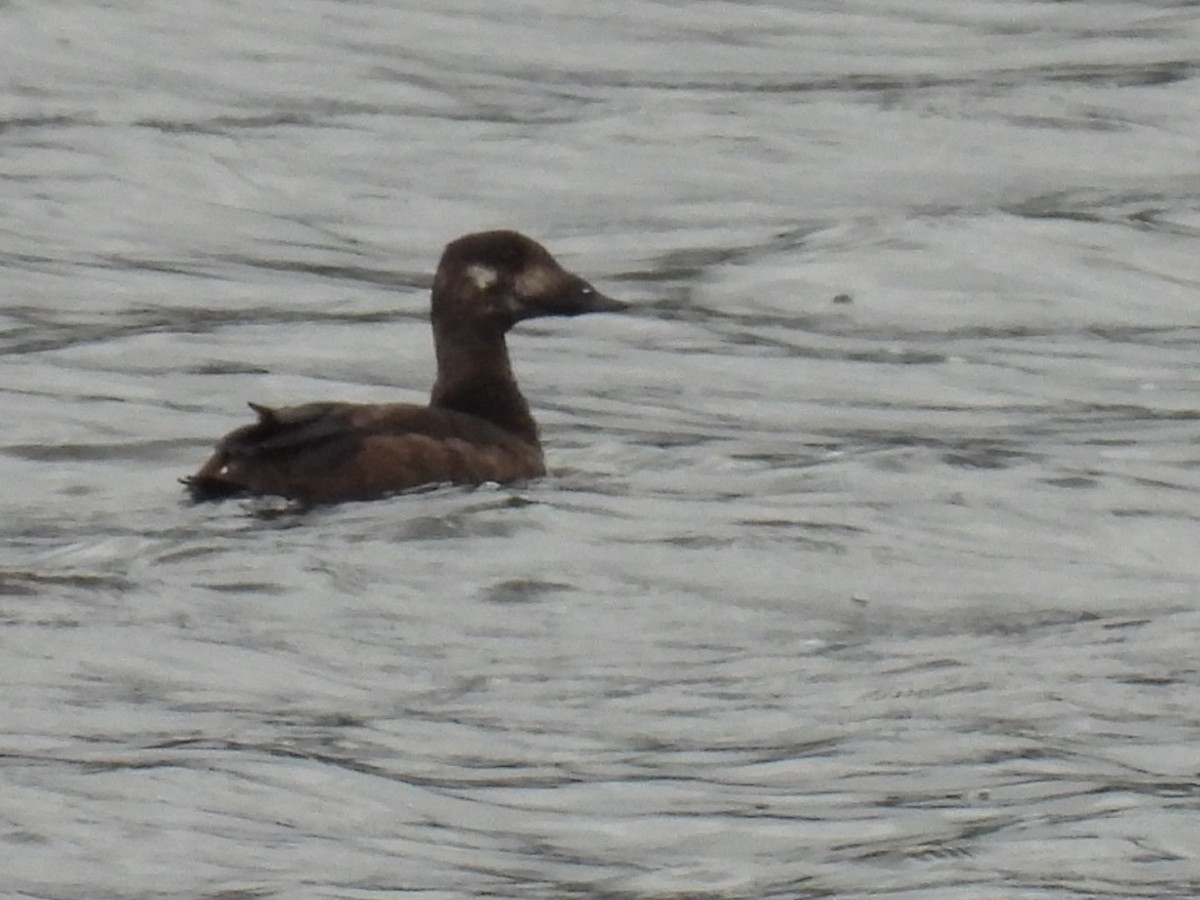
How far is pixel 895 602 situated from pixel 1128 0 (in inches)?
376

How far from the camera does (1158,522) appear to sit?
8.89 meters

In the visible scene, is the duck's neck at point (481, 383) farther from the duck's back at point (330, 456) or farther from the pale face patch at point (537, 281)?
the duck's back at point (330, 456)

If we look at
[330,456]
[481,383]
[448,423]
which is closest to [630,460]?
[481,383]

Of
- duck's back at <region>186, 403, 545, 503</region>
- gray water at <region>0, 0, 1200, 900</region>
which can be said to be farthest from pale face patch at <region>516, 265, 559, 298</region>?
duck's back at <region>186, 403, 545, 503</region>

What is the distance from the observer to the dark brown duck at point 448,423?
8.51 m

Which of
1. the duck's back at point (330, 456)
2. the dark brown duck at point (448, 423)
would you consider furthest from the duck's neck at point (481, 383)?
the duck's back at point (330, 456)

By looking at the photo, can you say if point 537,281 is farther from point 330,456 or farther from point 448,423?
point 330,456

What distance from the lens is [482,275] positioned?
9.59 meters

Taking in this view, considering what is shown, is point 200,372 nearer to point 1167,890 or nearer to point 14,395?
point 14,395

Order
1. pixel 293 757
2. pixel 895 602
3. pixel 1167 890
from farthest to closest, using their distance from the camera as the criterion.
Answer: pixel 895 602 < pixel 293 757 < pixel 1167 890

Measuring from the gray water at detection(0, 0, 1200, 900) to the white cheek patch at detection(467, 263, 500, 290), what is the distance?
52 centimetres

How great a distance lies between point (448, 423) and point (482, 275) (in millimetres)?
782

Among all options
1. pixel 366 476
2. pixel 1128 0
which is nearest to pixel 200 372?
pixel 366 476

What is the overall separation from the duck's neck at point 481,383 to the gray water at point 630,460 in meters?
0.26
